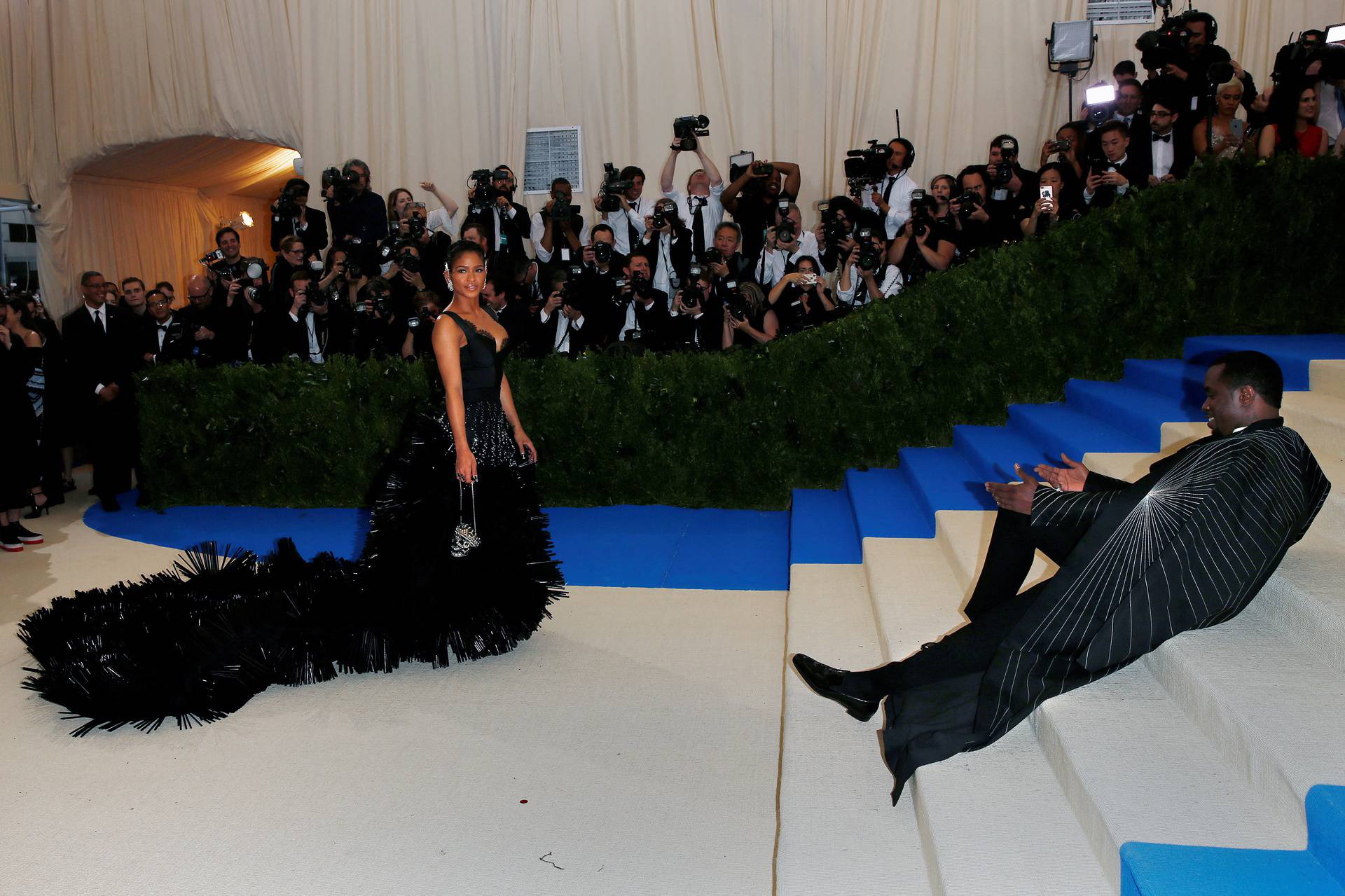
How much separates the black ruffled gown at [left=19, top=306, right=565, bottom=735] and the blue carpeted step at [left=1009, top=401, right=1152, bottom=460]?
275cm

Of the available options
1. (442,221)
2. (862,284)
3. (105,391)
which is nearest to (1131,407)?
(862,284)

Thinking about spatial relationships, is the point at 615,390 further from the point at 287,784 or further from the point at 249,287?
the point at 287,784

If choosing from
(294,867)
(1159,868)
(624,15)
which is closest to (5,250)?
(624,15)

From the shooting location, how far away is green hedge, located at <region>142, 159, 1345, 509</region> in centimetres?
580

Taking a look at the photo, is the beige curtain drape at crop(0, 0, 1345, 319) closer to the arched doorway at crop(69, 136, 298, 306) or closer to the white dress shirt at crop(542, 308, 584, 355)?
the arched doorway at crop(69, 136, 298, 306)

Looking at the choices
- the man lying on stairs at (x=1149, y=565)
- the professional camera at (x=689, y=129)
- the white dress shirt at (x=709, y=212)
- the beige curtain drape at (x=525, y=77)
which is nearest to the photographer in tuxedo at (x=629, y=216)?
the white dress shirt at (x=709, y=212)

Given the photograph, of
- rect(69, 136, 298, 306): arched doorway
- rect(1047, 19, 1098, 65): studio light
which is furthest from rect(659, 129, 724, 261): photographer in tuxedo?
rect(69, 136, 298, 306): arched doorway

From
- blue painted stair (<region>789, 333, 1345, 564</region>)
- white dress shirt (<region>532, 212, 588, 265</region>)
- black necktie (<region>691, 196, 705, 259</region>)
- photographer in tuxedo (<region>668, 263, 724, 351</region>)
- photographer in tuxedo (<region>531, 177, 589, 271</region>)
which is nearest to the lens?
blue painted stair (<region>789, 333, 1345, 564</region>)

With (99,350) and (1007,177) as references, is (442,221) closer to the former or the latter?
(99,350)

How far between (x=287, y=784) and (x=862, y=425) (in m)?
4.30

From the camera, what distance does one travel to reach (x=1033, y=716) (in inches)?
109

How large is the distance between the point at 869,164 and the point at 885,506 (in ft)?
11.2

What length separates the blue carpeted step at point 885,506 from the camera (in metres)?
4.94

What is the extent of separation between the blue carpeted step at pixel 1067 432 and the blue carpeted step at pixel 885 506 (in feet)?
2.49
